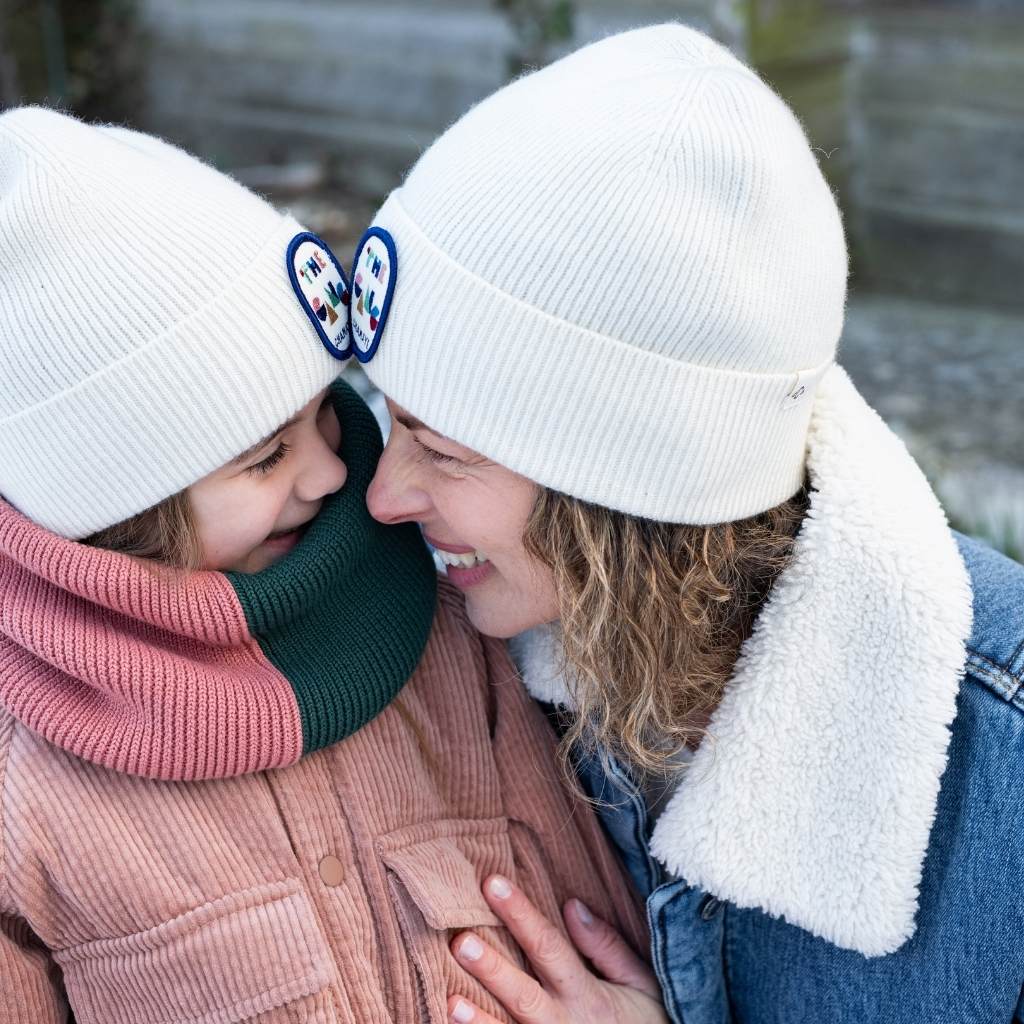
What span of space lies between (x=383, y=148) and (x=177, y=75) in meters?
1.18

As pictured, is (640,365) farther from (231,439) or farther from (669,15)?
(669,15)

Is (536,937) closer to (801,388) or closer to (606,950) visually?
(606,950)

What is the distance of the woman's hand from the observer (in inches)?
62.9

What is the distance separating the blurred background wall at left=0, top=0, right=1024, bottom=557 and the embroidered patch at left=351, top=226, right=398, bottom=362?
2774 mm

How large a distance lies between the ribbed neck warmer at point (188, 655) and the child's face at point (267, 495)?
4cm

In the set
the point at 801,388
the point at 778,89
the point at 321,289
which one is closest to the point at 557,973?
the point at 801,388

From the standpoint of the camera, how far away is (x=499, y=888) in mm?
1654

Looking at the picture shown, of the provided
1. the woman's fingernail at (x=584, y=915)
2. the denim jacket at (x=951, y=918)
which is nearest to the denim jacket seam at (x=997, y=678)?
the denim jacket at (x=951, y=918)

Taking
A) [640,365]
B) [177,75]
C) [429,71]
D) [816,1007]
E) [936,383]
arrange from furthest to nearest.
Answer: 1. [177,75]
2. [429,71]
3. [936,383]
4. [816,1007]
5. [640,365]

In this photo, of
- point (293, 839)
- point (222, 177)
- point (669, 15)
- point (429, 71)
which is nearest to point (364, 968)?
point (293, 839)

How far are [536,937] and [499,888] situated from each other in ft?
0.27

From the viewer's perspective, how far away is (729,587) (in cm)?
160

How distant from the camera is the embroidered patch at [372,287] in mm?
1502

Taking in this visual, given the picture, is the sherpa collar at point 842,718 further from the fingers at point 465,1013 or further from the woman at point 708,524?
the fingers at point 465,1013
